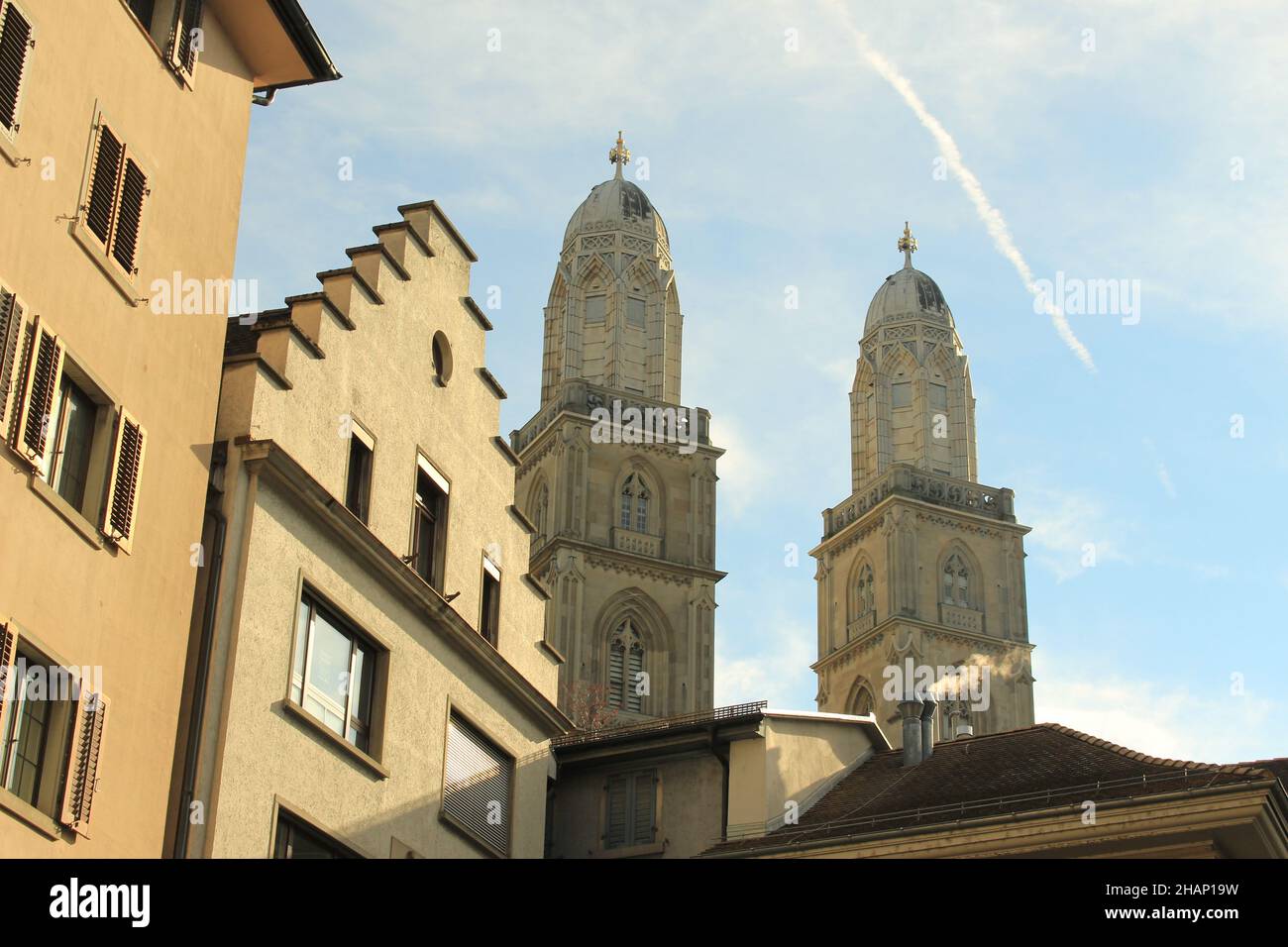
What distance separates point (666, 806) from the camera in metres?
32.7

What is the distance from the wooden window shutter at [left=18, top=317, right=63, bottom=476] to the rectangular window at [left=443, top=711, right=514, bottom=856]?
896 cm

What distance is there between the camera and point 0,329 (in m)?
17.8

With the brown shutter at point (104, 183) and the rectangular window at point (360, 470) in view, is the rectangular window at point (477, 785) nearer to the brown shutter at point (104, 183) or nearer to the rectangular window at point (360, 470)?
the rectangular window at point (360, 470)

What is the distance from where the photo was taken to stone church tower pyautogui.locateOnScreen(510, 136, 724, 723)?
256 feet

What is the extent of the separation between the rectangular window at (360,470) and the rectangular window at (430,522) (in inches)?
54.3

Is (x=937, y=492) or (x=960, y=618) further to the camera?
(x=937, y=492)

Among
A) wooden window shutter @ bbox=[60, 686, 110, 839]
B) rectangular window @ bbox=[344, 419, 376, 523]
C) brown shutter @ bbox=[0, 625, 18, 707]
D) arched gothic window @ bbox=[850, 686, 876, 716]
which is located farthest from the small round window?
arched gothic window @ bbox=[850, 686, 876, 716]

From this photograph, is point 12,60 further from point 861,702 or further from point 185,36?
point 861,702

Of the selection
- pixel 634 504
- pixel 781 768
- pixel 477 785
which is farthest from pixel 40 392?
pixel 634 504

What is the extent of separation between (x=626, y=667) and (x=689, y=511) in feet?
24.2

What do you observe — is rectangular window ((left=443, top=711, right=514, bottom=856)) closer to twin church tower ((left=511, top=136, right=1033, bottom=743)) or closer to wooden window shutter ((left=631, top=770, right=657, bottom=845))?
wooden window shutter ((left=631, top=770, right=657, bottom=845))

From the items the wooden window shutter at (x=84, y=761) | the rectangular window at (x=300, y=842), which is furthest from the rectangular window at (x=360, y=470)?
the wooden window shutter at (x=84, y=761)
